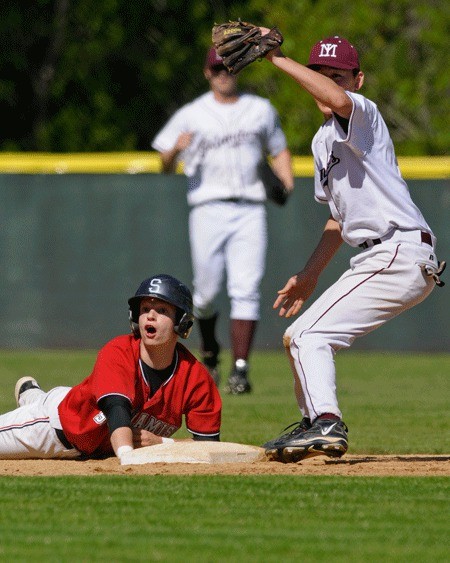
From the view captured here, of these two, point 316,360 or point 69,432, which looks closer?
point 316,360

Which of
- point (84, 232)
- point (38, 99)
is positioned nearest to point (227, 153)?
point (84, 232)

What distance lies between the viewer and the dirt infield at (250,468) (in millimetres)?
5855

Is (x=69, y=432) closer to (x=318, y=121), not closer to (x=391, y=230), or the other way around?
(x=391, y=230)

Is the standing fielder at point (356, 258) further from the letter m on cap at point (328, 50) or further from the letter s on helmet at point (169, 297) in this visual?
the letter s on helmet at point (169, 297)

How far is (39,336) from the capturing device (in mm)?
14281

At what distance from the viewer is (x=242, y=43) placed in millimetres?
5957

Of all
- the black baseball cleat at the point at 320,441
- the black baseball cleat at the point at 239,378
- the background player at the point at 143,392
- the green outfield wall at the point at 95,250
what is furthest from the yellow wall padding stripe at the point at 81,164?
the black baseball cleat at the point at 320,441

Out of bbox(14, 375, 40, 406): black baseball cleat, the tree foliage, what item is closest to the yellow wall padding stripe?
bbox(14, 375, 40, 406): black baseball cleat

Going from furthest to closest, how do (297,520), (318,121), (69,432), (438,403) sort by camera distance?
(318,121) < (438,403) < (69,432) < (297,520)

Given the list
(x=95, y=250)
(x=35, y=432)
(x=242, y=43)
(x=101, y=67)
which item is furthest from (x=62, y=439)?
(x=101, y=67)

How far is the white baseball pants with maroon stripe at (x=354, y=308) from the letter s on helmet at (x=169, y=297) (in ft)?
1.74

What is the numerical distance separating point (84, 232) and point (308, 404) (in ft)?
27.8

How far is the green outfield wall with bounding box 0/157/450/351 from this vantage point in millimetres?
14078

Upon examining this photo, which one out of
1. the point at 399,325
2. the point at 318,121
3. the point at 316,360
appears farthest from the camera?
the point at 318,121
